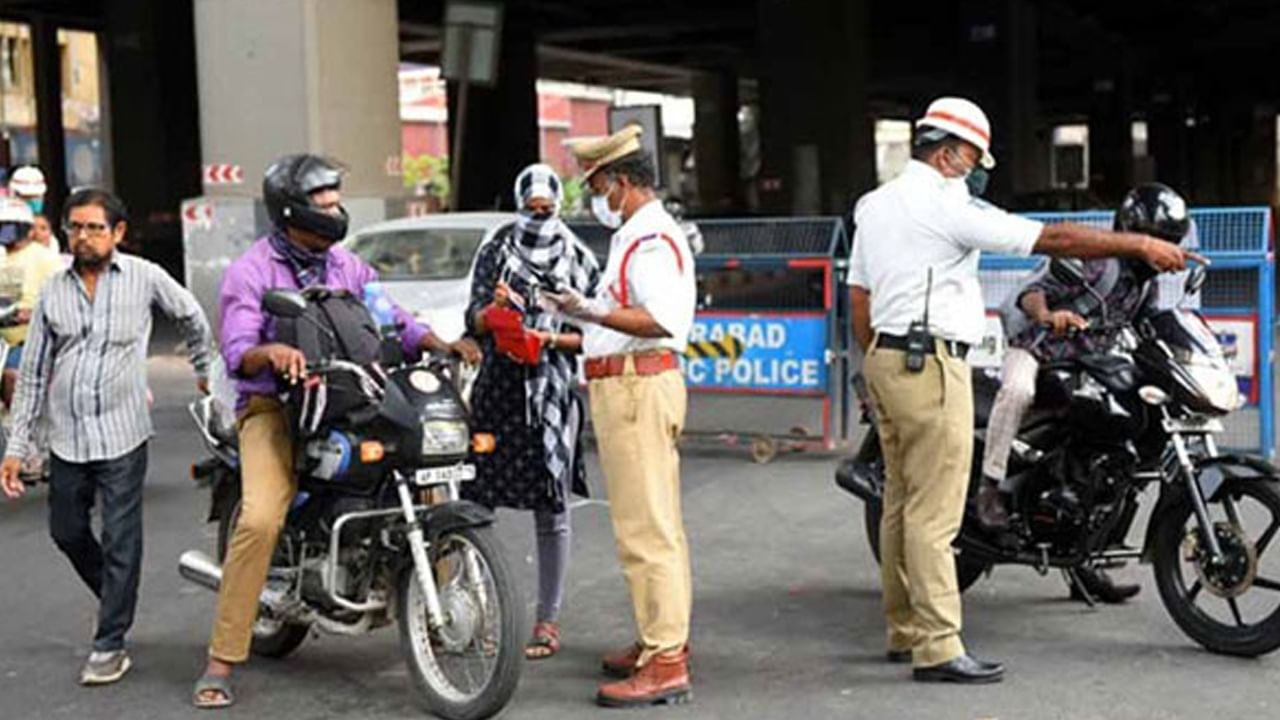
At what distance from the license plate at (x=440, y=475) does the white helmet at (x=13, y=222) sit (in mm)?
5080

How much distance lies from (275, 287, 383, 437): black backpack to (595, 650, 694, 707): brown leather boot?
4.07ft

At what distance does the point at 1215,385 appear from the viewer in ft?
17.9

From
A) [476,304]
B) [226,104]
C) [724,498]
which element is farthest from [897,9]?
[476,304]

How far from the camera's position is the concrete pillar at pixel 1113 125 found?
42406 millimetres

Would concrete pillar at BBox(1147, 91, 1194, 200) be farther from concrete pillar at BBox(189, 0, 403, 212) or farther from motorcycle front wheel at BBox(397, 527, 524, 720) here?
motorcycle front wheel at BBox(397, 527, 524, 720)

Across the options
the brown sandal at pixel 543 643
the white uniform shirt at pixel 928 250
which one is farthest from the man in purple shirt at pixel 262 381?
the white uniform shirt at pixel 928 250

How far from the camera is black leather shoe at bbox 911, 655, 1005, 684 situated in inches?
207

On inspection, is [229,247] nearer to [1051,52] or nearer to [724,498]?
[724,498]

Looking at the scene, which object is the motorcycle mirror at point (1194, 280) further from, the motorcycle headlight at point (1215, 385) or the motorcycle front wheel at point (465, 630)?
the motorcycle front wheel at point (465, 630)

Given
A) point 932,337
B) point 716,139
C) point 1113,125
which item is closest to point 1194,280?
point 932,337

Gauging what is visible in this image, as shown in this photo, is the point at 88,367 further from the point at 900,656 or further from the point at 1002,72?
the point at 1002,72

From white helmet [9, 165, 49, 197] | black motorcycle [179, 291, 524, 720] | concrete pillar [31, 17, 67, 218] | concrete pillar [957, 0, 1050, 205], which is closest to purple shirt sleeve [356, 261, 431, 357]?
black motorcycle [179, 291, 524, 720]

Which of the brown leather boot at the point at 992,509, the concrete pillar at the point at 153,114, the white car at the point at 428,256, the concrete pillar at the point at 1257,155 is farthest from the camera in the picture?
the concrete pillar at the point at 1257,155

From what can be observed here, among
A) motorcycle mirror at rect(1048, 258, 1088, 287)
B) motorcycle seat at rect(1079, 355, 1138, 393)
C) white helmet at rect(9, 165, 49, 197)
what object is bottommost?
motorcycle seat at rect(1079, 355, 1138, 393)
